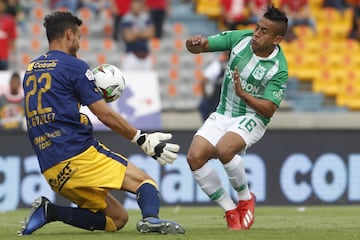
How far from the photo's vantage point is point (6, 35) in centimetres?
1972

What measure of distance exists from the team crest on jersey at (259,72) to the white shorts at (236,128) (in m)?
0.37

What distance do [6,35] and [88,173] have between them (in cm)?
1103

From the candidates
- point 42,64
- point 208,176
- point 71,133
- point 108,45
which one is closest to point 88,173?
point 71,133

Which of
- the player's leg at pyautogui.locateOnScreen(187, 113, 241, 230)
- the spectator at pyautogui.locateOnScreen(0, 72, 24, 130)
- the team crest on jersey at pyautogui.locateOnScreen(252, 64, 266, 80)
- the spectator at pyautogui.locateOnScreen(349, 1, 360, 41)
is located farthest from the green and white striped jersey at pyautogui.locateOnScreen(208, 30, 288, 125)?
the spectator at pyautogui.locateOnScreen(349, 1, 360, 41)

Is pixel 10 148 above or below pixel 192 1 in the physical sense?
below

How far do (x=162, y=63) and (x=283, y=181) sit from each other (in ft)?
20.0

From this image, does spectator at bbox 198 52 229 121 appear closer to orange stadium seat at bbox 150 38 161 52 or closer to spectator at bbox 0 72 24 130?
orange stadium seat at bbox 150 38 161 52

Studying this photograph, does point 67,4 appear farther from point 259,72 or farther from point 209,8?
point 259,72

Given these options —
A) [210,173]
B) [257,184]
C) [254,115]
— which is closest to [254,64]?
[254,115]

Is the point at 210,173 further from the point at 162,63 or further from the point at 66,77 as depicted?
the point at 162,63

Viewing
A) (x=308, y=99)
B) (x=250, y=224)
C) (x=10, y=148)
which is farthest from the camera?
(x=308, y=99)

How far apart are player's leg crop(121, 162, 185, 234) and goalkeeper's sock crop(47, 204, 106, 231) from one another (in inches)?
18.9

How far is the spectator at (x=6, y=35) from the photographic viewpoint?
63.9 ft

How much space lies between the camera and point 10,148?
600 inches
